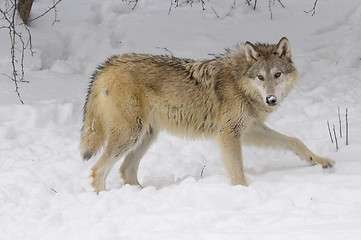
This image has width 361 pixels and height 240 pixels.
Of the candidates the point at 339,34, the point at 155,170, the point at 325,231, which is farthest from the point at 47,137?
the point at 339,34

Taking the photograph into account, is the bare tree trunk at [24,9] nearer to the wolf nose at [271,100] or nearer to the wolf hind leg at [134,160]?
the wolf hind leg at [134,160]

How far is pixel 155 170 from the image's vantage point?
6590 mm

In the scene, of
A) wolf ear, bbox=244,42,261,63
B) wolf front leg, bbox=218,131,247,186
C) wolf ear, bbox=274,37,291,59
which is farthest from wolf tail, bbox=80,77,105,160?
wolf ear, bbox=274,37,291,59

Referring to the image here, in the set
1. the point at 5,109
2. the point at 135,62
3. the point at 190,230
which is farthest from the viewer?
the point at 5,109

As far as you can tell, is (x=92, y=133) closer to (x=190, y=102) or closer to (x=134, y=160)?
(x=134, y=160)

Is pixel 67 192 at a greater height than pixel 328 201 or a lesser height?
lesser

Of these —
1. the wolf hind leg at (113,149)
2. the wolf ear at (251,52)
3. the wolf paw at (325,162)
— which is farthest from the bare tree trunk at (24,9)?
the wolf paw at (325,162)

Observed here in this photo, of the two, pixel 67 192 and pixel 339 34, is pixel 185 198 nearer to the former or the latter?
pixel 67 192

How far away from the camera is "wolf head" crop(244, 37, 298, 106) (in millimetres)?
5566

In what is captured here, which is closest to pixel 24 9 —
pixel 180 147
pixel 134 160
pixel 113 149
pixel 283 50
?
pixel 180 147

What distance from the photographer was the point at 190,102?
19.4 feet

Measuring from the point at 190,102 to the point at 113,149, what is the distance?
3.43ft

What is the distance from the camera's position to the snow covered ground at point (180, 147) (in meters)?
4.19

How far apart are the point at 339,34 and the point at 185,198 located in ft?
25.5
